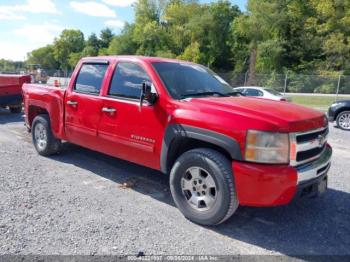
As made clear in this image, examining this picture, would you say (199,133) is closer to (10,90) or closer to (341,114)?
(341,114)

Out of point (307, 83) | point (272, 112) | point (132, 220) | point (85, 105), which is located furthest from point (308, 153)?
point (307, 83)

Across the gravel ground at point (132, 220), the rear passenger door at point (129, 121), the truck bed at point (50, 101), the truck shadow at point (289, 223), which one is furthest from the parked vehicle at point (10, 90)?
the rear passenger door at point (129, 121)

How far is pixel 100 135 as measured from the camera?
4828 mm

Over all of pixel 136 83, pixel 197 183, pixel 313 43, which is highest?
pixel 313 43

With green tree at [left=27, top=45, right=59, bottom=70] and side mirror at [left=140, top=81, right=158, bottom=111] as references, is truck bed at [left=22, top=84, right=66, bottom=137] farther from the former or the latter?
green tree at [left=27, top=45, right=59, bottom=70]

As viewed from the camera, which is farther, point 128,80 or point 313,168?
point 128,80

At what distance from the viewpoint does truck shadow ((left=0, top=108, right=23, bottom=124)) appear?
10523 mm

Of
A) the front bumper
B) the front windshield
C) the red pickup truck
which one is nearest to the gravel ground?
the red pickup truck

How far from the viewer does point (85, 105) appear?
502 cm

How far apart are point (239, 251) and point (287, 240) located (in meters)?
0.58

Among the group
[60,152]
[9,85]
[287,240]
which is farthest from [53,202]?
[9,85]

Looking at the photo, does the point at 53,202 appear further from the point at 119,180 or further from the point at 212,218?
the point at 212,218

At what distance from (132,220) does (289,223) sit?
177cm

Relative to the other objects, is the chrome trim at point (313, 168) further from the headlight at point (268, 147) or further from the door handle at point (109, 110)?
the door handle at point (109, 110)
